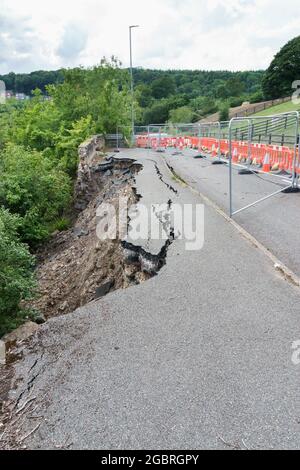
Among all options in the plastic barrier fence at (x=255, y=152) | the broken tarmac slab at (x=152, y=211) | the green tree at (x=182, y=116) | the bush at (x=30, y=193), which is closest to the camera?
the broken tarmac slab at (x=152, y=211)

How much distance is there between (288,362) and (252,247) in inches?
125

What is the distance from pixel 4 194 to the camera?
14320 millimetres

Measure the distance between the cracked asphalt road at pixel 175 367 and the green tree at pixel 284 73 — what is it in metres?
70.9

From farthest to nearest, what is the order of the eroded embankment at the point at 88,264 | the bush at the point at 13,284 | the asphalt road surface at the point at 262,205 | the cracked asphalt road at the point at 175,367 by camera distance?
the eroded embankment at the point at 88,264
the asphalt road surface at the point at 262,205
the bush at the point at 13,284
the cracked asphalt road at the point at 175,367

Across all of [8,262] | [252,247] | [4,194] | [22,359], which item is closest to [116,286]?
[8,262]

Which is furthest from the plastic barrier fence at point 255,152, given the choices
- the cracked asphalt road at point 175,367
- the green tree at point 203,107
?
the green tree at point 203,107

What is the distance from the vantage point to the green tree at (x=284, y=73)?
227ft

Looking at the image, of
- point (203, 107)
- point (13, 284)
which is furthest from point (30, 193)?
point (203, 107)

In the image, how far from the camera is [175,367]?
12.1 feet

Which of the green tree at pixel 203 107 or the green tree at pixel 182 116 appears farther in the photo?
the green tree at pixel 203 107

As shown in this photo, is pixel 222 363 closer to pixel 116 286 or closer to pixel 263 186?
pixel 116 286

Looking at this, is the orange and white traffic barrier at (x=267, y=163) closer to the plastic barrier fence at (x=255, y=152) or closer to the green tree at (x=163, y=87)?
the plastic barrier fence at (x=255, y=152)

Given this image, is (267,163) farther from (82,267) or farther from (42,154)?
(42,154)

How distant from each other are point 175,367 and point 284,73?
7593 cm
